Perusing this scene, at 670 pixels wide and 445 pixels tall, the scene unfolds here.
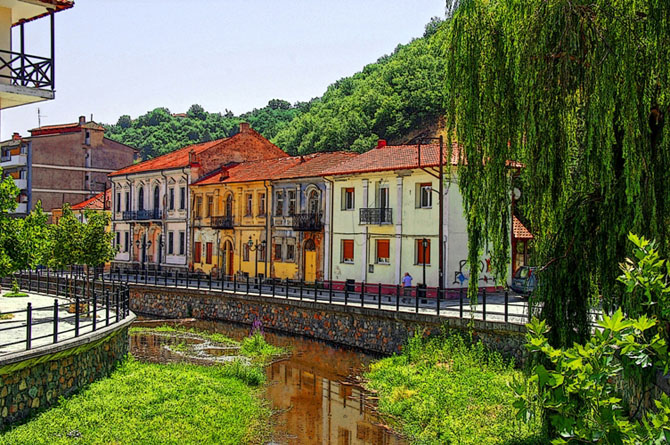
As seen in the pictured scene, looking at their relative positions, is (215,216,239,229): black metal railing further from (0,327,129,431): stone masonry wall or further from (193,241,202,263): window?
(0,327,129,431): stone masonry wall

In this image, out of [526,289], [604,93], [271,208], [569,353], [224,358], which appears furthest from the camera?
[271,208]

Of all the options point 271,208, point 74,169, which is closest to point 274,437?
point 271,208

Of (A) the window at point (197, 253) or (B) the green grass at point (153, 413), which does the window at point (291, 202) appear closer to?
(A) the window at point (197, 253)

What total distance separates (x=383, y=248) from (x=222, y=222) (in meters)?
13.5

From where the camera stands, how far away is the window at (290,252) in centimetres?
3828

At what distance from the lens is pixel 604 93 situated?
10117mm

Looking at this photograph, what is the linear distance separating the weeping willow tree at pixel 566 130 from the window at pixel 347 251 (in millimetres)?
22106

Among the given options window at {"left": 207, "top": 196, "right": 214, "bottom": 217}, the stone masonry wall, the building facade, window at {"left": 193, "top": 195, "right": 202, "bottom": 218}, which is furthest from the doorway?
the stone masonry wall

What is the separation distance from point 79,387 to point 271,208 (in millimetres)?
25108

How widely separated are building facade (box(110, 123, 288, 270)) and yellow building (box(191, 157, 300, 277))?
885 mm

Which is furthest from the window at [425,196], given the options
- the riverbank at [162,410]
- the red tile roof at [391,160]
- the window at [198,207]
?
the window at [198,207]

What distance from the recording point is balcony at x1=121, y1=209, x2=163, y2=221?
48.8 m

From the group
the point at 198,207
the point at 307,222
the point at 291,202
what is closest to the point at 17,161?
the point at 198,207

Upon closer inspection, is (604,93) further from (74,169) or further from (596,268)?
(74,169)
